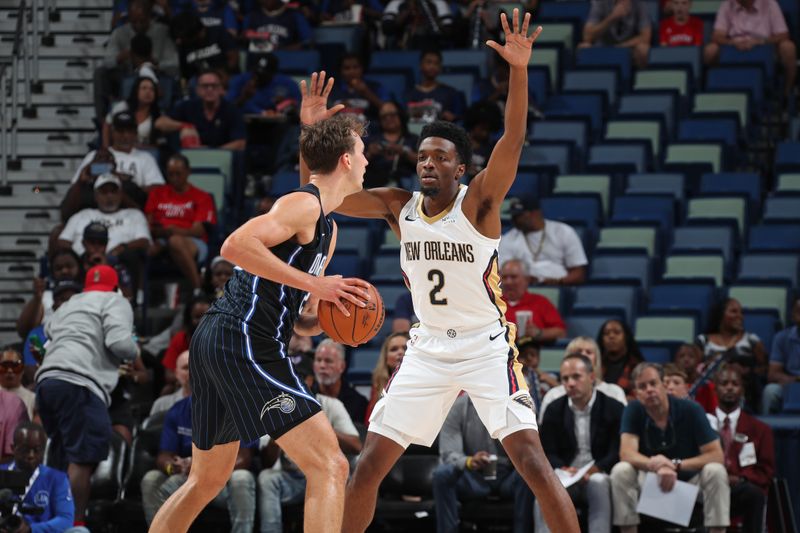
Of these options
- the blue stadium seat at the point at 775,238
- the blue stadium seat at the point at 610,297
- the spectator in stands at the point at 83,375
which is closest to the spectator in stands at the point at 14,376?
the spectator in stands at the point at 83,375

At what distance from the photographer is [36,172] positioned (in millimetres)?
14820

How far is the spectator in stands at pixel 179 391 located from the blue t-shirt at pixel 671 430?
3.24 meters

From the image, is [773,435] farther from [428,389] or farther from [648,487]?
[428,389]

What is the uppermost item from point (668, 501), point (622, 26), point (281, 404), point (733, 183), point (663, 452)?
point (622, 26)

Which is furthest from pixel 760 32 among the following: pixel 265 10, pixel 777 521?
pixel 777 521

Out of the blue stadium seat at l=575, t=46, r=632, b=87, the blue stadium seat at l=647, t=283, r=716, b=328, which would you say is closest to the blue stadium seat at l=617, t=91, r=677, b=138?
the blue stadium seat at l=575, t=46, r=632, b=87

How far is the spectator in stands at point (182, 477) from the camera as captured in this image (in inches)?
395

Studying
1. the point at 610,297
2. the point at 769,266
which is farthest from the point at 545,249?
the point at 769,266

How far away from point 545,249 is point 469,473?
2.96m

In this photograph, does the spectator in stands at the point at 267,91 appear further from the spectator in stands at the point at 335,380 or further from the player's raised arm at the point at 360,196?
the player's raised arm at the point at 360,196

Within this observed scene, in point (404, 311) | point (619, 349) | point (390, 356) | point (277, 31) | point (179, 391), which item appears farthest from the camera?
point (277, 31)

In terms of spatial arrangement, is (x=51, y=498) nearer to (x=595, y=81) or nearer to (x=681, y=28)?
(x=595, y=81)

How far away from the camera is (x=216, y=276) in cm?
1210

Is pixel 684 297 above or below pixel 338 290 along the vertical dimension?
below
